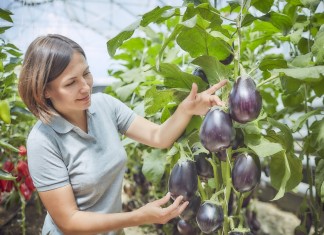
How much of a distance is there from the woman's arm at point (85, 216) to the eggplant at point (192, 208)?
0.03 metres

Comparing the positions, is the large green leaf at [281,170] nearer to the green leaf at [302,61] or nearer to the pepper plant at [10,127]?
the green leaf at [302,61]

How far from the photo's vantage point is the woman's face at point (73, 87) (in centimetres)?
83

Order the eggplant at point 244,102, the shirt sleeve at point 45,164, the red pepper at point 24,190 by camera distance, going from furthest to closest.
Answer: the red pepper at point 24,190
the shirt sleeve at point 45,164
the eggplant at point 244,102

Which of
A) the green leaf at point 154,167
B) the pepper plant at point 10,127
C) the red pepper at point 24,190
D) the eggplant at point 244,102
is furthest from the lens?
the red pepper at point 24,190

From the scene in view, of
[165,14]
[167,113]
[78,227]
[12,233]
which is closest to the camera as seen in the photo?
[165,14]

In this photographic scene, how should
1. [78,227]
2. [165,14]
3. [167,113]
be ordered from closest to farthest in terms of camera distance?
1. [165,14]
2. [78,227]
3. [167,113]

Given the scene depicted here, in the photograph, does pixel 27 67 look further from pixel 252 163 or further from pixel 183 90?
pixel 252 163

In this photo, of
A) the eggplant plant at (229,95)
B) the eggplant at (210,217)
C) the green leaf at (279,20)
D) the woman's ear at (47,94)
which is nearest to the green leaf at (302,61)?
the eggplant plant at (229,95)

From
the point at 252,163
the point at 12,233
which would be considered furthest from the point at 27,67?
the point at 12,233

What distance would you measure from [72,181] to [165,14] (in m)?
0.43

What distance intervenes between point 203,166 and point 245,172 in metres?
0.12

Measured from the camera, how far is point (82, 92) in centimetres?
82

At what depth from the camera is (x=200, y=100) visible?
29.5 inches

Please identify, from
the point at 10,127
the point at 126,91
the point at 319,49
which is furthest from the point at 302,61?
the point at 10,127
